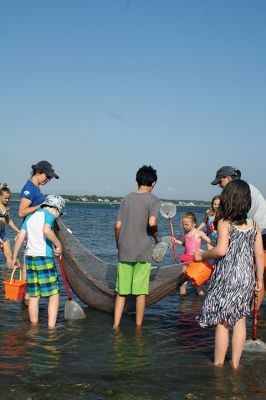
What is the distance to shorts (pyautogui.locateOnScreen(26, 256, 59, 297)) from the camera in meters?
5.76

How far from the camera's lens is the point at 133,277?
588 cm

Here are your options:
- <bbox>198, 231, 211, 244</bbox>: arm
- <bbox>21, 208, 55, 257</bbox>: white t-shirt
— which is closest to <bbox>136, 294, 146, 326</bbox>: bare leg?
<bbox>21, 208, 55, 257</bbox>: white t-shirt

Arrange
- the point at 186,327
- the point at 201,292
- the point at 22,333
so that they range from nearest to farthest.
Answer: the point at 22,333 < the point at 186,327 < the point at 201,292

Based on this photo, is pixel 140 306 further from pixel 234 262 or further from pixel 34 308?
pixel 234 262

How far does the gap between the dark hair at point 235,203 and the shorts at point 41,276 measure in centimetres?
246

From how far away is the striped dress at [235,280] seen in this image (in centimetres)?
426

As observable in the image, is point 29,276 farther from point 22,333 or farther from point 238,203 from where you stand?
point 238,203

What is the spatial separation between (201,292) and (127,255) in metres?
3.27

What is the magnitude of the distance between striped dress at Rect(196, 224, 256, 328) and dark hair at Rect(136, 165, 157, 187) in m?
1.72

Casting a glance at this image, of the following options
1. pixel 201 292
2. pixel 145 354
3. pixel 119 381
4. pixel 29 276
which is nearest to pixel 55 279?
pixel 29 276

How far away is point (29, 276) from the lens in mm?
5816

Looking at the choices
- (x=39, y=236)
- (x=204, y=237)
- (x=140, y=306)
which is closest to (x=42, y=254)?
(x=39, y=236)

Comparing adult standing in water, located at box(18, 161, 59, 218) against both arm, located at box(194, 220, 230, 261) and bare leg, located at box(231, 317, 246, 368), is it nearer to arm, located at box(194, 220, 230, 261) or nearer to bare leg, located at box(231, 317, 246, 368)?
arm, located at box(194, 220, 230, 261)

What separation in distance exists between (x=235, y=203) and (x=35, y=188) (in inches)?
117
